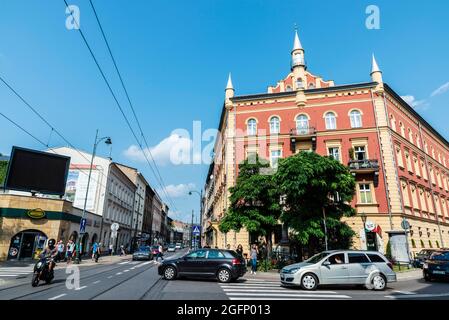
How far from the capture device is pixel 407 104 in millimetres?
31094

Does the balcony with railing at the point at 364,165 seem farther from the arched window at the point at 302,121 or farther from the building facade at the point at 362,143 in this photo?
the arched window at the point at 302,121

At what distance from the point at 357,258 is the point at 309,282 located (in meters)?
2.36

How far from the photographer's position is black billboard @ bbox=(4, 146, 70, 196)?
2278 centimetres

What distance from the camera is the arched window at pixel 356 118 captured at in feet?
88.6

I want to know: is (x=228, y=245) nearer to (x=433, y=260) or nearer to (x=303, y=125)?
(x=303, y=125)

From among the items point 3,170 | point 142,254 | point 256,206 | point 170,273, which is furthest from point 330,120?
point 3,170

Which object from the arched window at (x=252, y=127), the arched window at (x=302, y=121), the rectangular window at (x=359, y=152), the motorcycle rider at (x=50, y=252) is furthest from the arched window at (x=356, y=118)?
the motorcycle rider at (x=50, y=252)

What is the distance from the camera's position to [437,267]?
13406 mm

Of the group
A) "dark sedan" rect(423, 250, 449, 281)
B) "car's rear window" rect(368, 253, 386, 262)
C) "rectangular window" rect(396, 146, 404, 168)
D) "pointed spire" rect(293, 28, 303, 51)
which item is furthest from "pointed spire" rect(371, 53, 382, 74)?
"car's rear window" rect(368, 253, 386, 262)

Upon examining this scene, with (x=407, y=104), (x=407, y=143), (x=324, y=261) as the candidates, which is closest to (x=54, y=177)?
(x=324, y=261)

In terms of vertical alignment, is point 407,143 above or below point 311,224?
above

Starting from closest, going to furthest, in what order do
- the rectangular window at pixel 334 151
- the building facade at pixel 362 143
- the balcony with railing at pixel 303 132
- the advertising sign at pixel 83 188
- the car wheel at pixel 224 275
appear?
the car wheel at pixel 224 275
the building facade at pixel 362 143
the rectangular window at pixel 334 151
the balcony with railing at pixel 303 132
the advertising sign at pixel 83 188

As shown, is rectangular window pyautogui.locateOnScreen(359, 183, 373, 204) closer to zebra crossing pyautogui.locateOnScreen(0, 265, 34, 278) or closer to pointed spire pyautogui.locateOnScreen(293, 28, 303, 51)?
pointed spire pyautogui.locateOnScreen(293, 28, 303, 51)
